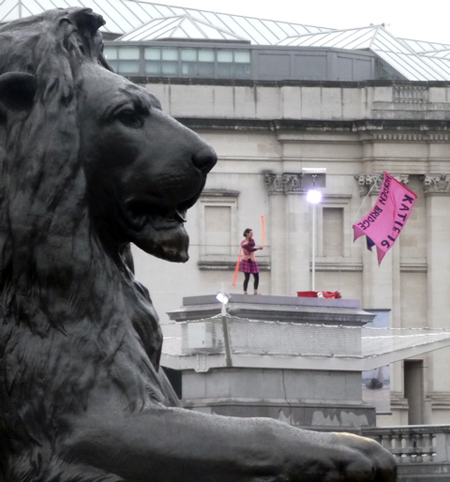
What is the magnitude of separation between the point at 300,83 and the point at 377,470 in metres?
50.6

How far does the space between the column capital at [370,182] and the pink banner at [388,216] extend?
1057 cm

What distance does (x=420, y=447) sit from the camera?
25891mm

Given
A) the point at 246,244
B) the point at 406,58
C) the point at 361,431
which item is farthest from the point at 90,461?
the point at 406,58

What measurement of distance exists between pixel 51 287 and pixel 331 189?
5096cm

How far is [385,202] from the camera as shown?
41562mm

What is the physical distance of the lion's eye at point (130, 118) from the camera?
2.36 meters

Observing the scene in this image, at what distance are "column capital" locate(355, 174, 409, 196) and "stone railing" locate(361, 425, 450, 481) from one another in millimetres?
26858

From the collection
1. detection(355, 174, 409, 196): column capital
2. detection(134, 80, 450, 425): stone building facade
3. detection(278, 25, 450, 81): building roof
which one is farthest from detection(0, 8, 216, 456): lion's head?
detection(278, 25, 450, 81): building roof

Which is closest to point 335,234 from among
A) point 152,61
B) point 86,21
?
point 152,61

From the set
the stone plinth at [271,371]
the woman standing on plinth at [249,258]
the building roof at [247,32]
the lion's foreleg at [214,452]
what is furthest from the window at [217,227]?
the lion's foreleg at [214,452]

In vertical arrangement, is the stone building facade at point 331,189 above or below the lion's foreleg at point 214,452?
above

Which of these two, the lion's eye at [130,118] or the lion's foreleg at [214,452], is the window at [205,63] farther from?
the lion's foreleg at [214,452]

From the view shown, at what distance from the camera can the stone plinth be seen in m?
27.0

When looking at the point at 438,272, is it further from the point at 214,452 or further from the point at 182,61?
the point at 214,452
